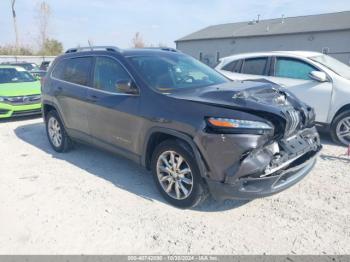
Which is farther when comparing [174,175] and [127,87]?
[127,87]

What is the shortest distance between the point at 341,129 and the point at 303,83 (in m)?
1.10

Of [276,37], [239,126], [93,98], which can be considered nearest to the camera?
[239,126]

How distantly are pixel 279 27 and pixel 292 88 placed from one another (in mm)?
25853

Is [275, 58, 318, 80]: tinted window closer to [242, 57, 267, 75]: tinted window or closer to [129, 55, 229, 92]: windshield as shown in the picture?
[242, 57, 267, 75]: tinted window

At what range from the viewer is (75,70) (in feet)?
16.3

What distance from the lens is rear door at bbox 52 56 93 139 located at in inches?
183

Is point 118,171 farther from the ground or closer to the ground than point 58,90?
closer to the ground

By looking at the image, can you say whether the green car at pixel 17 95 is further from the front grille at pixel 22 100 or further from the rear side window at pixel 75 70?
the rear side window at pixel 75 70

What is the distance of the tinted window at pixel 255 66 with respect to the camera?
645 centimetres

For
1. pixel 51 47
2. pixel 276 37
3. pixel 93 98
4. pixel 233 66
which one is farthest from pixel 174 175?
pixel 51 47

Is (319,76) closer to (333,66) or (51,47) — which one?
(333,66)

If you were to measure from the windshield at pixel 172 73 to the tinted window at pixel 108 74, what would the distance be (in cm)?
→ 23

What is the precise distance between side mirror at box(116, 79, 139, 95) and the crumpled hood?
0.53 metres

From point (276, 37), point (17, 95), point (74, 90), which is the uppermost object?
point (276, 37)
